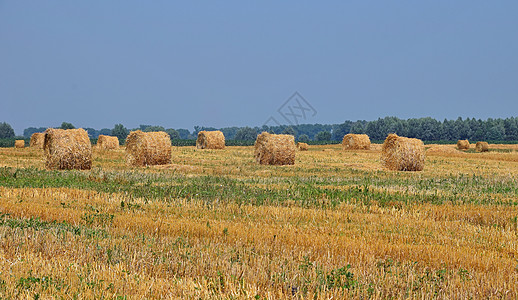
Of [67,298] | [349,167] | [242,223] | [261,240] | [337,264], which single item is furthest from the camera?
[349,167]

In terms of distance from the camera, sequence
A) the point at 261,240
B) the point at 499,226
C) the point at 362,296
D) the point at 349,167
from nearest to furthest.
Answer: the point at 362,296
the point at 261,240
the point at 499,226
the point at 349,167

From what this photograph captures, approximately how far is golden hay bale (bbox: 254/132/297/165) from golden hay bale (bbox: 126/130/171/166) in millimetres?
6266

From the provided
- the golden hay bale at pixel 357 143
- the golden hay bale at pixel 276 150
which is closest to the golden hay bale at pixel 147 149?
the golden hay bale at pixel 276 150

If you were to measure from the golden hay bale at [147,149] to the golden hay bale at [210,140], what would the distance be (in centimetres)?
2129

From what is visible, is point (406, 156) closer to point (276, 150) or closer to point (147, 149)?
point (276, 150)

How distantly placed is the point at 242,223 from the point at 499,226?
19.4 ft

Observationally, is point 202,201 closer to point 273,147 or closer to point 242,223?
point 242,223

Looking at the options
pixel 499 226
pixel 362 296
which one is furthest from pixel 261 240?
pixel 499 226

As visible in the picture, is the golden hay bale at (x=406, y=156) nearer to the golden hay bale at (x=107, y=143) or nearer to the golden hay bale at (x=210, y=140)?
the golden hay bale at (x=210, y=140)

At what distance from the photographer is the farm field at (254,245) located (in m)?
6.04

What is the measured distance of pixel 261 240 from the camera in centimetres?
855

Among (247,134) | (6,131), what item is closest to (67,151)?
(6,131)

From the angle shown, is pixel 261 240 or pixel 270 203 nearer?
pixel 261 240

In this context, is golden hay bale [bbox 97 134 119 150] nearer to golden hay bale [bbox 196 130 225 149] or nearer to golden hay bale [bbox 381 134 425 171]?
golden hay bale [bbox 196 130 225 149]
